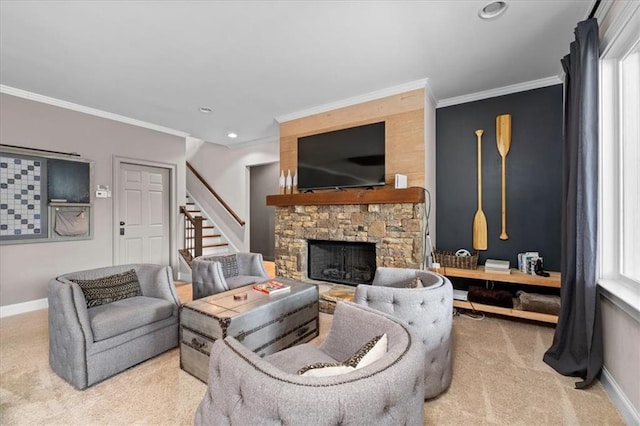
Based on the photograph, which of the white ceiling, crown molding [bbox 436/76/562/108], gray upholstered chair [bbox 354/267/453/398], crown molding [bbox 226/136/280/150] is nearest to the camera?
gray upholstered chair [bbox 354/267/453/398]

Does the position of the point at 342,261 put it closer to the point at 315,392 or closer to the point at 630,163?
the point at 630,163

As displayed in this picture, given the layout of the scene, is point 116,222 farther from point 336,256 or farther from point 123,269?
point 336,256

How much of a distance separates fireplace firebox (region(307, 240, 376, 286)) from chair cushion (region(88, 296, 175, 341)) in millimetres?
2020

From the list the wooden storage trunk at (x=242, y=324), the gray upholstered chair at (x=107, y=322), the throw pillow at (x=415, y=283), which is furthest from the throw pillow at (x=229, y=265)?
the throw pillow at (x=415, y=283)

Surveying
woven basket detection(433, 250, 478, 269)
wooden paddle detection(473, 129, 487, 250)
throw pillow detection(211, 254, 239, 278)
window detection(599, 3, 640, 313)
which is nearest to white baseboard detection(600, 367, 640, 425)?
window detection(599, 3, 640, 313)

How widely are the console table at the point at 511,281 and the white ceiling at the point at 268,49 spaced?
207cm

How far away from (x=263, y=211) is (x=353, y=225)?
3.43 meters

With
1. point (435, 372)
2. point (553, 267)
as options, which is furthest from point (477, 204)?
point (435, 372)

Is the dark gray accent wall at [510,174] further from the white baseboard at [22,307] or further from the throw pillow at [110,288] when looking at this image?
the white baseboard at [22,307]

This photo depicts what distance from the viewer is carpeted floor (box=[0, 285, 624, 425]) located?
67.0 inches

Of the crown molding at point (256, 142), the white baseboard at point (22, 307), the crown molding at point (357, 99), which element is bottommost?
the white baseboard at point (22, 307)

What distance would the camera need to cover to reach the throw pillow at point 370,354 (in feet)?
3.46

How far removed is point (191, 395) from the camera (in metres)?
1.90

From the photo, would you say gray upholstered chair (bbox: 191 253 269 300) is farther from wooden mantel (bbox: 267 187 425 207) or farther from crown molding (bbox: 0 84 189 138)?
crown molding (bbox: 0 84 189 138)
